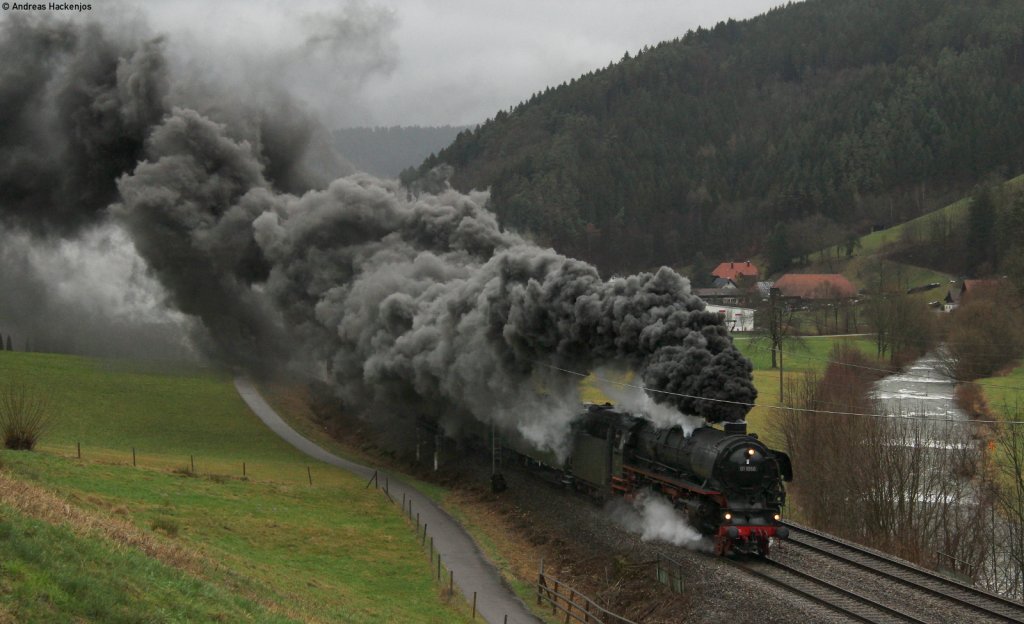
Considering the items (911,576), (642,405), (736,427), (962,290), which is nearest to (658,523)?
(642,405)

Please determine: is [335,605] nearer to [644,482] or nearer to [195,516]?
[195,516]

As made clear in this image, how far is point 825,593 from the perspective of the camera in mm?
22812

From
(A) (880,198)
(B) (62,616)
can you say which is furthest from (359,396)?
(A) (880,198)

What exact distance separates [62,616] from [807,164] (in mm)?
168781

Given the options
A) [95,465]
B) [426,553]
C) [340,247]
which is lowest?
[426,553]

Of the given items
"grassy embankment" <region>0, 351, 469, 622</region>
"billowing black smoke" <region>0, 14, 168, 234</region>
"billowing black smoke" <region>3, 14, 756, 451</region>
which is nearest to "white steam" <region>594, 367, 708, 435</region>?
"billowing black smoke" <region>3, 14, 756, 451</region>

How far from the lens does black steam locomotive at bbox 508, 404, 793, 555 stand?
82.5 feet

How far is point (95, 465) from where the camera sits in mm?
35281

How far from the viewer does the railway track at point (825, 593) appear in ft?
68.5

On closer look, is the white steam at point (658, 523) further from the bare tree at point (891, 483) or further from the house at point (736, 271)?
the house at point (736, 271)

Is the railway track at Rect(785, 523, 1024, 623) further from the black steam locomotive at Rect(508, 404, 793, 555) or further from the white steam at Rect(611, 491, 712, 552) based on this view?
the white steam at Rect(611, 491, 712, 552)

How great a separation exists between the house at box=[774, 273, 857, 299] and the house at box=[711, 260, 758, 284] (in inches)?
547

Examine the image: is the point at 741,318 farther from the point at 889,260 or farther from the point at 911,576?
the point at 911,576

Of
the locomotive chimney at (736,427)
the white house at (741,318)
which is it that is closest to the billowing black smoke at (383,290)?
the locomotive chimney at (736,427)
